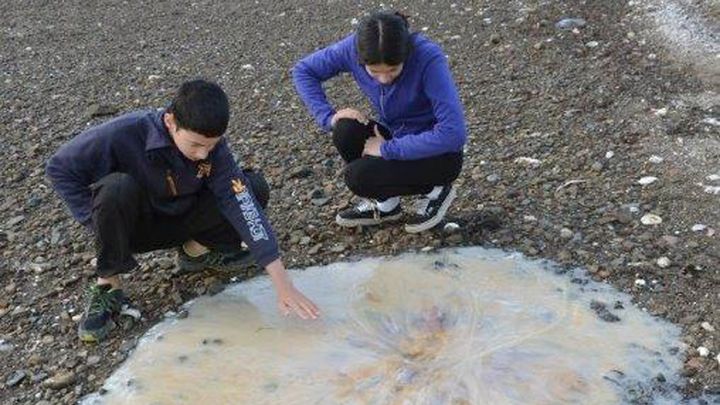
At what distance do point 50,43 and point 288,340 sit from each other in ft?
16.6

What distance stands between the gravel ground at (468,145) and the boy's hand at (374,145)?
0.42 metres

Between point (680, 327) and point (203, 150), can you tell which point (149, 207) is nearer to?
point (203, 150)

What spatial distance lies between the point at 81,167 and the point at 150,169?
0.82 feet

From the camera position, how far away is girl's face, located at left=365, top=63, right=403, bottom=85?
324 centimetres

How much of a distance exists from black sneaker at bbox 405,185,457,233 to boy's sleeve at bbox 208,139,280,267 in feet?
2.82

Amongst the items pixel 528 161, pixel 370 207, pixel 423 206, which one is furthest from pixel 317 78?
pixel 528 161

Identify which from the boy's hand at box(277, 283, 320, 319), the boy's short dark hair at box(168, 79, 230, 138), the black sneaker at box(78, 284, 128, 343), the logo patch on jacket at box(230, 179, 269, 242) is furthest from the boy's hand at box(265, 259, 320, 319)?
the black sneaker at box(78, 284, 128, 343)

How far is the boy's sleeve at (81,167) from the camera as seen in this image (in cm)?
308

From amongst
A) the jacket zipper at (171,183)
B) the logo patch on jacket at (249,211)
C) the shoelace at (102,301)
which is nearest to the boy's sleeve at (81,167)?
the jacket zipper at (171,183)

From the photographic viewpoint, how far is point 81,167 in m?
3.10

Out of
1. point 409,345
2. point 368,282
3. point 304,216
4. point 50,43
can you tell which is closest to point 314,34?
point 50,43

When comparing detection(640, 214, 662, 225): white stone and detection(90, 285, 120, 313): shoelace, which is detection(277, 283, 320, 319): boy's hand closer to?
detection(90, 285, 120, 313): shoelace

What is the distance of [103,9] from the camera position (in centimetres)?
805

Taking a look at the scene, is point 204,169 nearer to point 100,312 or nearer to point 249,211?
point 249,211
